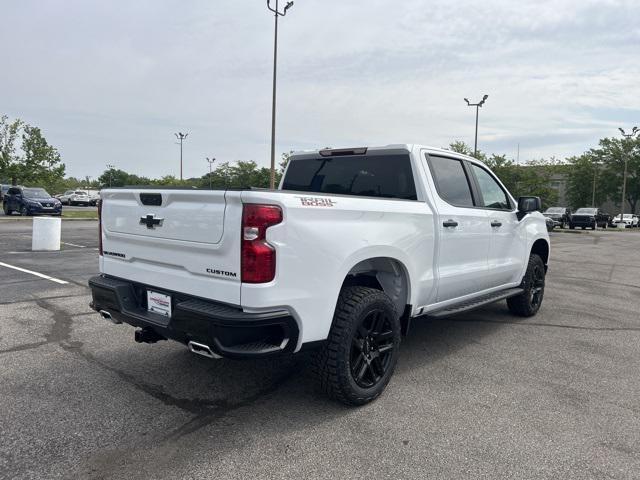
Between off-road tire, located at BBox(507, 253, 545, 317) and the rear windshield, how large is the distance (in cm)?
256

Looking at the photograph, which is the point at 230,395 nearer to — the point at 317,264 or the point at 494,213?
the point at 317,264

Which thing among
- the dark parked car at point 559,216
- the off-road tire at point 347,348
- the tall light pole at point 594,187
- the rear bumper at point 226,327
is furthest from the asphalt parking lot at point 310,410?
the tall light pole at point 594,187

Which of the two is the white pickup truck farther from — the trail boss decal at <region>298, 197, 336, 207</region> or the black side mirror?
the black side mirror

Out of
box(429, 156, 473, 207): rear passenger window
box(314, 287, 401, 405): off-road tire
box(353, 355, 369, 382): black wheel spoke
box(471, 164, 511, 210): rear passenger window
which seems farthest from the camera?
box(471, 164, 511, 210): rear passenger window

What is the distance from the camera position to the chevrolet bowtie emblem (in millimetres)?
3268

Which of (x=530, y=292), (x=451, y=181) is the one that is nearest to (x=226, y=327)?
(x=451, y=181)

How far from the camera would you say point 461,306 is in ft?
14.8

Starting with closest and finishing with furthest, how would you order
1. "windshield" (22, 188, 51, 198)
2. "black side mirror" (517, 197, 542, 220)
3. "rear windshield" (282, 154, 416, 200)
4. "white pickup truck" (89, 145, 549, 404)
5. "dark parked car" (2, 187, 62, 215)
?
"white pickup truck" (89, 145, 549, 404) < "rear windshield" (282, 154, 416, 200) < "black side mirror" (517, 197, 542, 220) < "dark parked car" (2, 187, 62, 215) < "windshield" (22, 188, 51, 198)

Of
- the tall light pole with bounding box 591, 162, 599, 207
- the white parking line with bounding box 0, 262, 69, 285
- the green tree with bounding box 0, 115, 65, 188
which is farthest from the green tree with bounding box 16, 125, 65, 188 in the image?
the tall light pole with bounding box 591, 162, 599, 207

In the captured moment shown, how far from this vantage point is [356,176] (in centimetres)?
452

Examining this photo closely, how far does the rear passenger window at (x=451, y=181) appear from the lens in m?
4.41

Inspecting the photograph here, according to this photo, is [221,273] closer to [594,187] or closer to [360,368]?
[360,368]

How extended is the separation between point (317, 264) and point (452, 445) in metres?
1.34

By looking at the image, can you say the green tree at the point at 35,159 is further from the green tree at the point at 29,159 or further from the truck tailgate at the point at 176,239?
the truck tailgate at the point at 176,239
